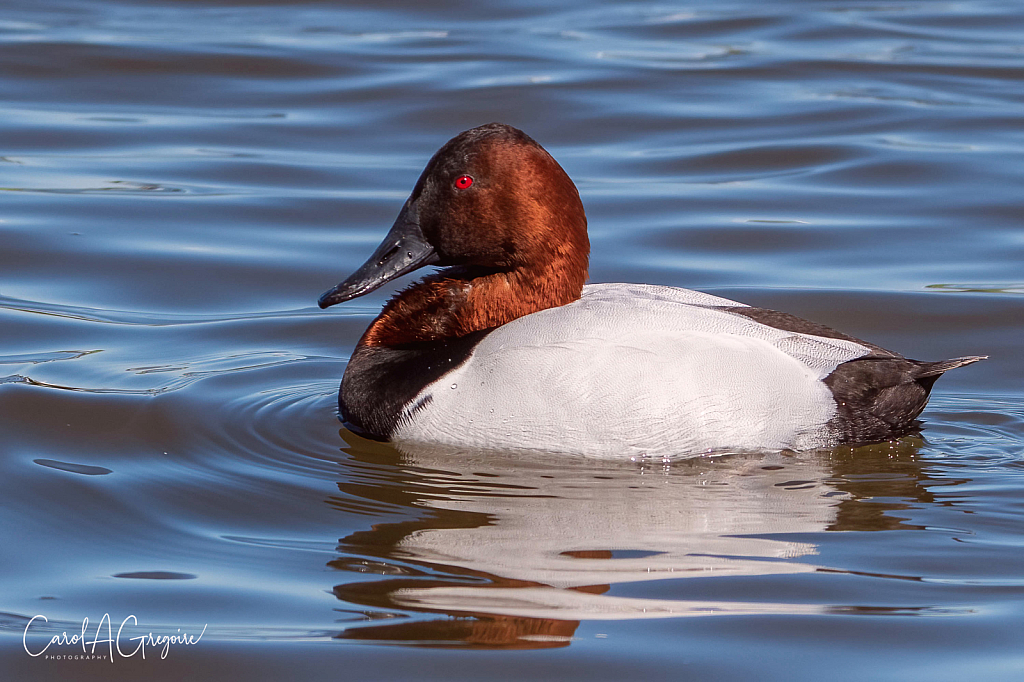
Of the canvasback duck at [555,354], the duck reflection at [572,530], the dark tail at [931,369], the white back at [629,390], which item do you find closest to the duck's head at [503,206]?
the canvasback duck at [555,354]

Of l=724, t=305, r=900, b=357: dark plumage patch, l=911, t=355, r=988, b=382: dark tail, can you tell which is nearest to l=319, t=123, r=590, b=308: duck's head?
l=724, t=305, r=900, b=357: dark plumage patch

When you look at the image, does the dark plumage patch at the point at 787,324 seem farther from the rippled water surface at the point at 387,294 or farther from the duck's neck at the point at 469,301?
the duck's neck at the point at 469,301

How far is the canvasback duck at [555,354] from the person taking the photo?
14.7ft

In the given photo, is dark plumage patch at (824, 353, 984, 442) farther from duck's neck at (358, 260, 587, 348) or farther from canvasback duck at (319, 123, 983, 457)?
duck's neck at (358, 260, 587, 348)

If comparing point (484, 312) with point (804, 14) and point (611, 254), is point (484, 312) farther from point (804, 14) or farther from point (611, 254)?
point (804, 14)

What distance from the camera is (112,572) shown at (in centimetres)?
378

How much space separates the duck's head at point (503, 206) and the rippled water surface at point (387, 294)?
0.74m

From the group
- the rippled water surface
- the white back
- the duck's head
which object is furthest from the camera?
the duck's head

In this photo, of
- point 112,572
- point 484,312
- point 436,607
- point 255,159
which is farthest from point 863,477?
point 255,159

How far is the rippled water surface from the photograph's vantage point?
3.46 meters

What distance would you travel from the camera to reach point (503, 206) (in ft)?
15.8

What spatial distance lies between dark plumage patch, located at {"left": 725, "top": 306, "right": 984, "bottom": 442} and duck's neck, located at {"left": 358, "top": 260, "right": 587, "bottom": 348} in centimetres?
70

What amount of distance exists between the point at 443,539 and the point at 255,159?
5616 mm

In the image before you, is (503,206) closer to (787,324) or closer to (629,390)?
(629,390)
